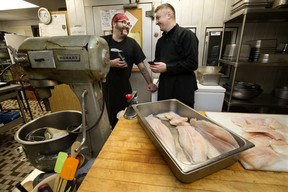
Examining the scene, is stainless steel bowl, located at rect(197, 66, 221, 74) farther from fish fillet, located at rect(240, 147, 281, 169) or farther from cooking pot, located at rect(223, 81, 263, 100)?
fish fillet, located at rect(240, 147, 281, 169)

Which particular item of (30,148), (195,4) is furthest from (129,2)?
(30,148)

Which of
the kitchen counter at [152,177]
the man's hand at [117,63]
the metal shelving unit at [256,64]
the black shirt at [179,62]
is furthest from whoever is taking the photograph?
the metal shelving unit at [256,64]

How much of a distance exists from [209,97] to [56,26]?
2.62 m

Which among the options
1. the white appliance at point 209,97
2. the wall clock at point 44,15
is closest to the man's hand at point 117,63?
the white appliance at point 209,97

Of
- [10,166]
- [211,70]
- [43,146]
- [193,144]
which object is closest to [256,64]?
[211,70]

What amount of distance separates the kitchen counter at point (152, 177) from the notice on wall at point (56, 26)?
251cm

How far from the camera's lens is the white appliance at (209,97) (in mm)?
1707

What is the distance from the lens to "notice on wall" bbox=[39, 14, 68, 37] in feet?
7.71

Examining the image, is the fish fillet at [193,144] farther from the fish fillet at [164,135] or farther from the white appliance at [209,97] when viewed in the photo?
the white appliance at [209,97]

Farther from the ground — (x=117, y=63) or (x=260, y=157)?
(x=117, y=63)

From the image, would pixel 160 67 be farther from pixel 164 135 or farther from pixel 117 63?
pixel 164 135

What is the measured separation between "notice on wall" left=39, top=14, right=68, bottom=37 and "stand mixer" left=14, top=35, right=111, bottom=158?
6.77ft

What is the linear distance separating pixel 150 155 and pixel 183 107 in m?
0.41

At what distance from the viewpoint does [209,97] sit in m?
1.74
